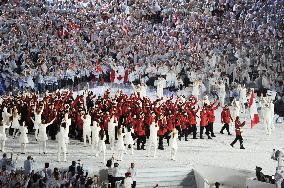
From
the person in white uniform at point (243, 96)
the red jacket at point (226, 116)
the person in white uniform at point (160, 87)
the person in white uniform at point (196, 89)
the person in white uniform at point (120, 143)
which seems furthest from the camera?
the person in white uniform at point (160, 87)

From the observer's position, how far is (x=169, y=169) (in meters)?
18.4

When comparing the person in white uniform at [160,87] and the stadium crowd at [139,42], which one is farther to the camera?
the stadium crowd at [139,42]

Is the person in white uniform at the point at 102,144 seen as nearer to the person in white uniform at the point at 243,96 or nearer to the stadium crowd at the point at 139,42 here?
the person in white uniform at the point at 243,96

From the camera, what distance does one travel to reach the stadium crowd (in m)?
30.9

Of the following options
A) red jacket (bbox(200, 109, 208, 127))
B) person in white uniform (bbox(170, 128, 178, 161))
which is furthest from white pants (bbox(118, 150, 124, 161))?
red jacket (bbox(200, 109, 208, 127))

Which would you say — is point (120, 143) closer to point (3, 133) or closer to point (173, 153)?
point (173, 153)

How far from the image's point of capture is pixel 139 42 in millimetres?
34656

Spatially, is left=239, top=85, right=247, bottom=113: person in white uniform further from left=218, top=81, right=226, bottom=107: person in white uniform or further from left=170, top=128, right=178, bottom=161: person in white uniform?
left=170, top=128, right=178, bottom=161: person in white uniform

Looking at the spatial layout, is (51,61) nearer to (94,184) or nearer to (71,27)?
(71,27)

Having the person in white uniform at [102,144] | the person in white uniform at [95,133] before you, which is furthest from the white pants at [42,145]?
the person in white uniform at [102,144]

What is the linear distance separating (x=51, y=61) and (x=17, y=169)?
14617 millimetres

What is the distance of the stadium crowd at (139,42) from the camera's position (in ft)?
101

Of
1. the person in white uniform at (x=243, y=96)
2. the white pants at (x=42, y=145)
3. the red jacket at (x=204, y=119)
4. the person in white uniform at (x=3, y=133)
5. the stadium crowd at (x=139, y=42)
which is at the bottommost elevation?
the white pants at (x=42, y=145)

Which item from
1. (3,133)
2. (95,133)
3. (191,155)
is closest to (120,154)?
(95,133)
